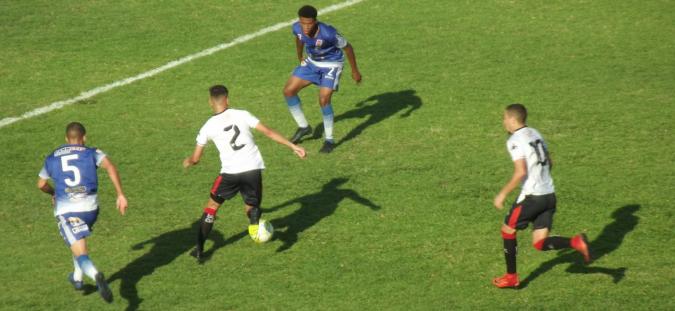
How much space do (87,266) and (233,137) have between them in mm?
2301

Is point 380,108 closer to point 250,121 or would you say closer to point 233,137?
point 250,121

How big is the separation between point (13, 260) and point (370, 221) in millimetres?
4593

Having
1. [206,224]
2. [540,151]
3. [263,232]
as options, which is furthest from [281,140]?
[540,151]

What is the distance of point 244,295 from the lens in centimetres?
1162

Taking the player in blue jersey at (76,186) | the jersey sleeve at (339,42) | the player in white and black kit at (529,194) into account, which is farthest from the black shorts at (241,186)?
the jersey sleeve at (339,42)

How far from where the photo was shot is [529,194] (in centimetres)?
1124

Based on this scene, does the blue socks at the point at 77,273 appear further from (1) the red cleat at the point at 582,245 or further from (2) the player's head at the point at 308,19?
(1) the red cleat at the point at 582,245

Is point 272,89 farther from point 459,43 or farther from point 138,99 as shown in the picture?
point 459,43

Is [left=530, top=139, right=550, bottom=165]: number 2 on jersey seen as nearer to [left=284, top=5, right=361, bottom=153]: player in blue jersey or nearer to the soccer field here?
the soccer field

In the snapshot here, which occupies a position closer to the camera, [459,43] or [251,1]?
[459,43]

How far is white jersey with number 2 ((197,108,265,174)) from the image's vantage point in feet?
39.3

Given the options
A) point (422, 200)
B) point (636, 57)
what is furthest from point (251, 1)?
point (422, 200)

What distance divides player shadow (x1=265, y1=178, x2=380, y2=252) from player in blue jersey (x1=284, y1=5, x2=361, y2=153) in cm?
148

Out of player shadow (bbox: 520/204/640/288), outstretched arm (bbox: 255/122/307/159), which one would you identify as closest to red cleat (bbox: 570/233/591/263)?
player shadow (bbox: 520/204/640/288)
